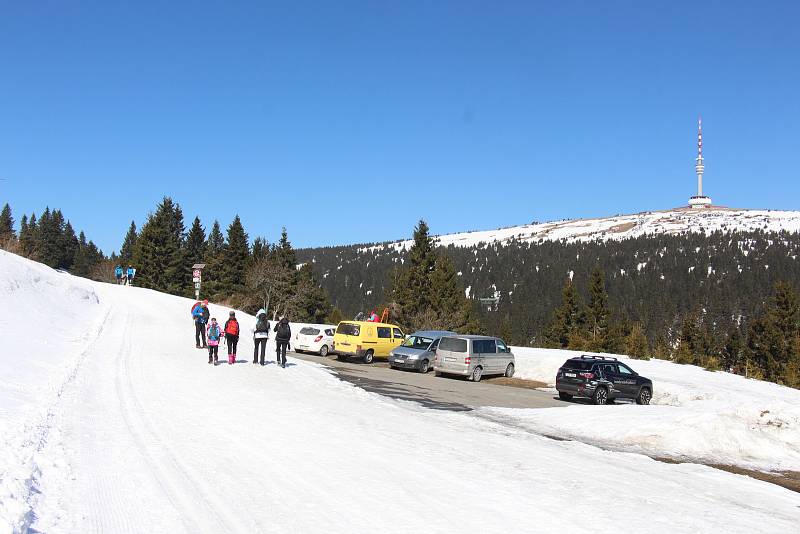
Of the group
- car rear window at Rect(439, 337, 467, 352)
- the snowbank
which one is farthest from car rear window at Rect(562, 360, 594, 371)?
car rear window at Rect(439, 337, 467, 352)

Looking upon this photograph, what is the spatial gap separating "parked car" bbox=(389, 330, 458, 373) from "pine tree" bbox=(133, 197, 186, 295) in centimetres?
5107

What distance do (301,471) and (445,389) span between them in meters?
12.1

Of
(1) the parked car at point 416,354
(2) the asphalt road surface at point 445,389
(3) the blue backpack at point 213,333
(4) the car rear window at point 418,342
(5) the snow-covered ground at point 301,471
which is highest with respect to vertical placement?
(3) the blue backpack at point 213,333

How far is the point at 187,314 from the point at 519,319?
405 feet

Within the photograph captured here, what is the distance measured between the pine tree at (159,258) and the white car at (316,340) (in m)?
45.3

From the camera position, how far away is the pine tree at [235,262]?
73.9 metres

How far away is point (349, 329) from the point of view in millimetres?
27453

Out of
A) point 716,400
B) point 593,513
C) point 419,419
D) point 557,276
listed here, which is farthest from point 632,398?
point 557,276

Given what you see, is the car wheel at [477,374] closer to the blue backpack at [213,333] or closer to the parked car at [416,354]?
the parked car at [416,354]

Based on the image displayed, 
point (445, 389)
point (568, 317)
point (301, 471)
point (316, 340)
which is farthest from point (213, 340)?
point (568, 317)

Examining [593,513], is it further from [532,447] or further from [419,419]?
[419,419]

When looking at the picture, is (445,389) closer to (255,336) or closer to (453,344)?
(453,344)

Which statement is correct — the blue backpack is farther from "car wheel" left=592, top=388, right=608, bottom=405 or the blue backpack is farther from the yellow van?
"car wheel" left=592, top=388, right=608, bottom=405

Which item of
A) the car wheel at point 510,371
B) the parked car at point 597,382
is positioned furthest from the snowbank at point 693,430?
the car wheel at point 510,371
